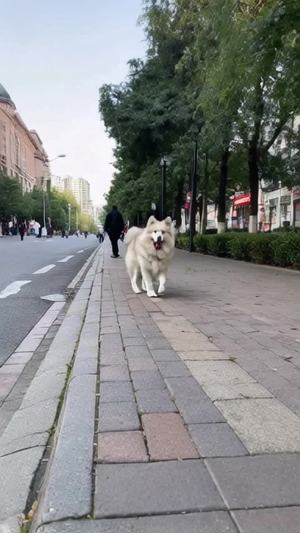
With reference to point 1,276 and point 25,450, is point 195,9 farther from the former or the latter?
point 25,450

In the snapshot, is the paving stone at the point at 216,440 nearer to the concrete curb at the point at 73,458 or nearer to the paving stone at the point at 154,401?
the paving stone at the point at 154,401

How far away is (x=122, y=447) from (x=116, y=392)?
886 mm

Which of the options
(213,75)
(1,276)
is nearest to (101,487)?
(213,75)

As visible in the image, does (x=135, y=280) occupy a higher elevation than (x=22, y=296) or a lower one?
higher

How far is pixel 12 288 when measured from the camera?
11.0 meters

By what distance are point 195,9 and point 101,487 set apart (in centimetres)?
1492

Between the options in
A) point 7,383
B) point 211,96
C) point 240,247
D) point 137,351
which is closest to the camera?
point 7,383

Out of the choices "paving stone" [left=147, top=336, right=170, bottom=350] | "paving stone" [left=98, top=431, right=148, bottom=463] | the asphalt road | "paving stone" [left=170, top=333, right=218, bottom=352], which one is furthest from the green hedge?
"paving stone" [left=98, top=431, right=148, bottom=463]

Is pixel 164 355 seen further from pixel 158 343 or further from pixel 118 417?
pixel 118 417

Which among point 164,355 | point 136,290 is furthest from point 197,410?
point 136,290

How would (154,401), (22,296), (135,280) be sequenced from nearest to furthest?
1. (154,401)
2. (135,280)
3. (22,296)

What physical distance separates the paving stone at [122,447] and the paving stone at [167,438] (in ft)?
0.15

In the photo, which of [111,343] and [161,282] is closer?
[111,343]

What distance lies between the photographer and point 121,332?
18.6ft
